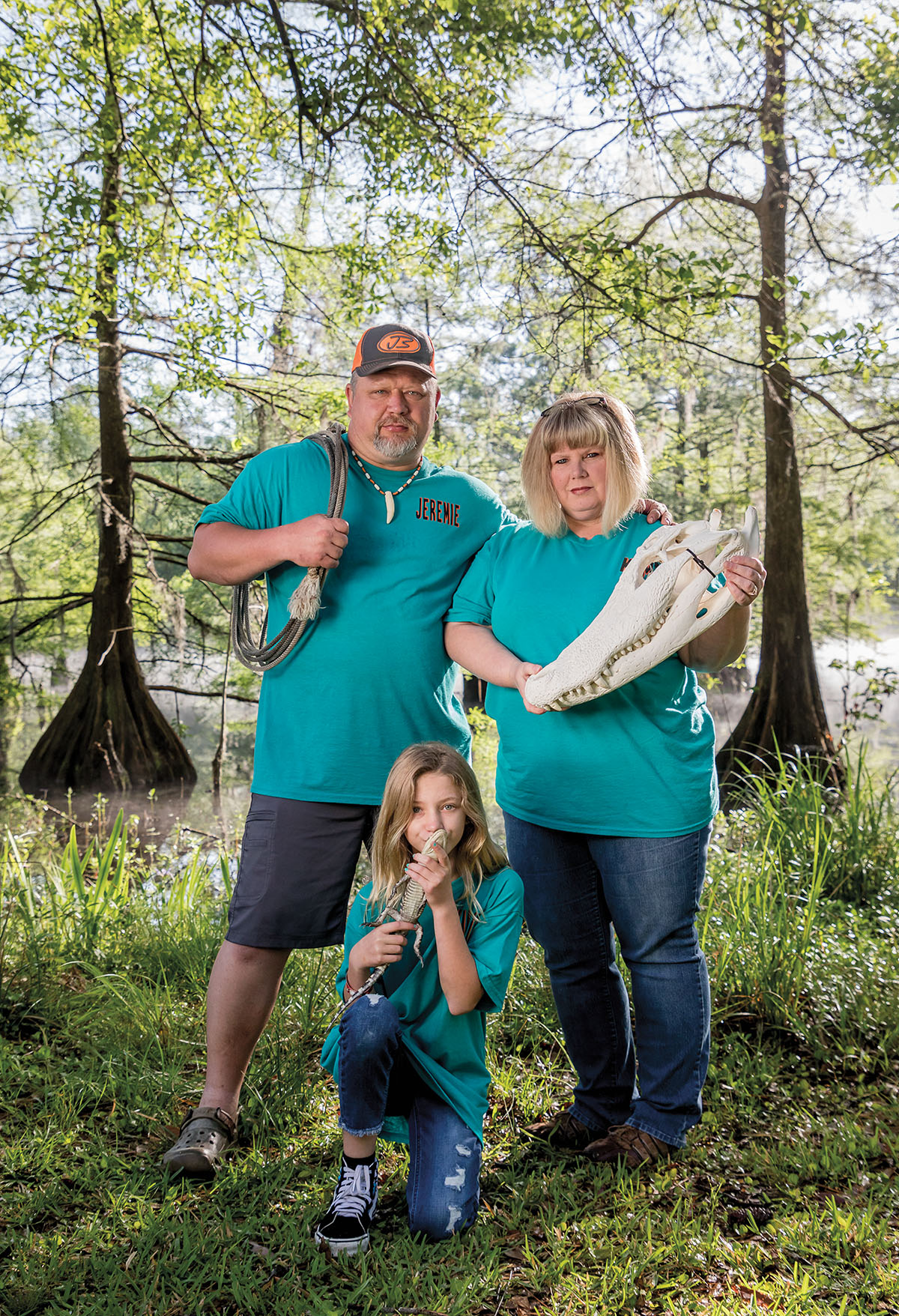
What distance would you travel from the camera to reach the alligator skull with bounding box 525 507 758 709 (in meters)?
2.06

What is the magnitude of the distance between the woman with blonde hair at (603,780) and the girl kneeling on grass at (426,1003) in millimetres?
203

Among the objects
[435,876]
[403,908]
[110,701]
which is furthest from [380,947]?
[110,701]

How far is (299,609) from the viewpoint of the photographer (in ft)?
7.82

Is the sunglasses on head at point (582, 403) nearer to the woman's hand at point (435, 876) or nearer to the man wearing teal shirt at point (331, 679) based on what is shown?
the man wearing teal shirt at point (331, 679)

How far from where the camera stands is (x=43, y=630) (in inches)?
576

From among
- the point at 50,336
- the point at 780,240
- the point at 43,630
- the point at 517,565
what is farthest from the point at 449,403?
the point at 517,565

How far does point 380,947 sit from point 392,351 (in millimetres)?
1533

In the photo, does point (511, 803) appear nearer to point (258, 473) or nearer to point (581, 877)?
point (581, 877)

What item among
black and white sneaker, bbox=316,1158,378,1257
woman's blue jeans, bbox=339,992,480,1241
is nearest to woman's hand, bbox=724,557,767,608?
woman's blue jeans, bbox=339,992,480,1241

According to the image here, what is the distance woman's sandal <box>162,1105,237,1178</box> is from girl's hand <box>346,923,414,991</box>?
2.17ft

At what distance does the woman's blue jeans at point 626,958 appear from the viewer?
2291 millimetres

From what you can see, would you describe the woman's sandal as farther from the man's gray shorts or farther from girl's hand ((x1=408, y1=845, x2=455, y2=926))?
girl's hand ((x1=408, y1=845, x2=455, y2=926))

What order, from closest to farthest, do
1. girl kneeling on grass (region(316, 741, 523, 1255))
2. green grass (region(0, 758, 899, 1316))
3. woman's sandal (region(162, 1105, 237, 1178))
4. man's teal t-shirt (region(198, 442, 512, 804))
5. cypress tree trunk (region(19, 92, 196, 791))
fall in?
green grass (region(0, 758, 899, 1316)), girl kneeling on grass (region(316, 741, 523, 1255)), woman's sandal (region(162, 1105, 237, 1178)), man's teal t-shirt (region(198, 442, 512, 804)), cypress tree trunk (region(19, 92, 196, 791))

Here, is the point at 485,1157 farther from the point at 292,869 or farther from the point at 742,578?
the point at 742,578
